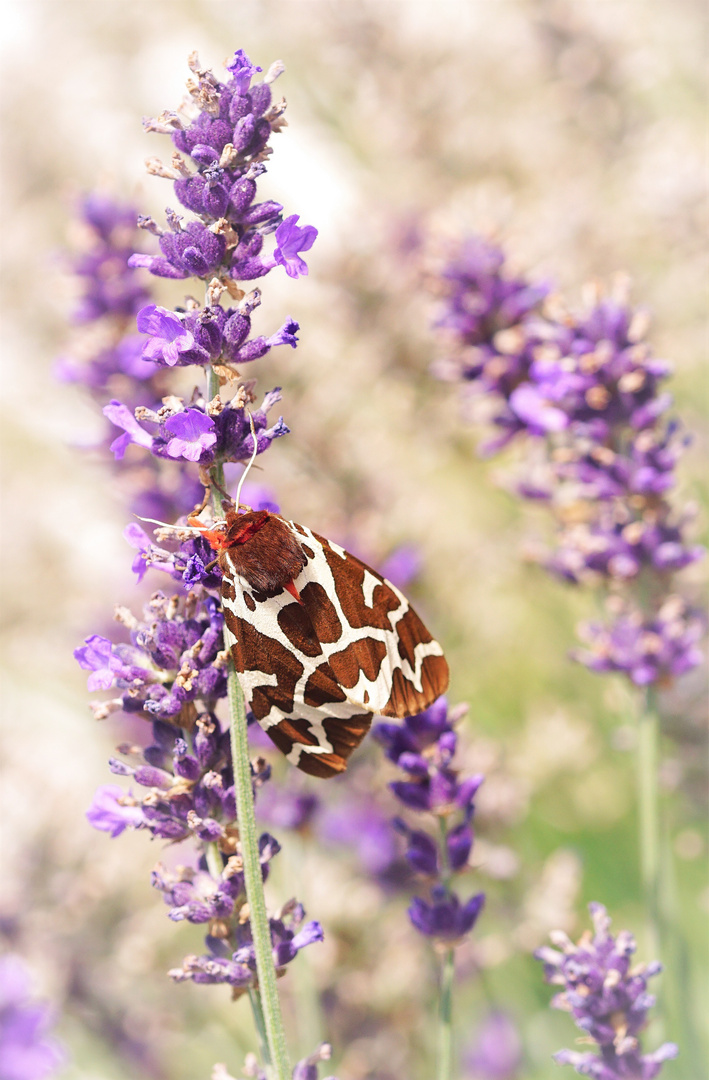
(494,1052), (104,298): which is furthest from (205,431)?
(494,1052)

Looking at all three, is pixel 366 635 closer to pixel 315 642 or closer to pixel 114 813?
pixel 315 642

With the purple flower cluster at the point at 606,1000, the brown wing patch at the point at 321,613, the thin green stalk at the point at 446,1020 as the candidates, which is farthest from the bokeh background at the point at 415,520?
the brown wing patch at the point at 321,613

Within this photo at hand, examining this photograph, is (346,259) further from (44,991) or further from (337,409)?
(44,991)

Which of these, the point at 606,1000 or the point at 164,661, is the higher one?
the point at 164,661

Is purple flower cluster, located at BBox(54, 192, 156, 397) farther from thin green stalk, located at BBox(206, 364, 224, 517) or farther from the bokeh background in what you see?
thin green stalk, located at BBox(206, 364, 224, 517)

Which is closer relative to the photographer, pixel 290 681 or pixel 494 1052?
pixel 290 681

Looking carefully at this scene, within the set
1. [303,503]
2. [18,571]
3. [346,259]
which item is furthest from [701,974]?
[18,571]
